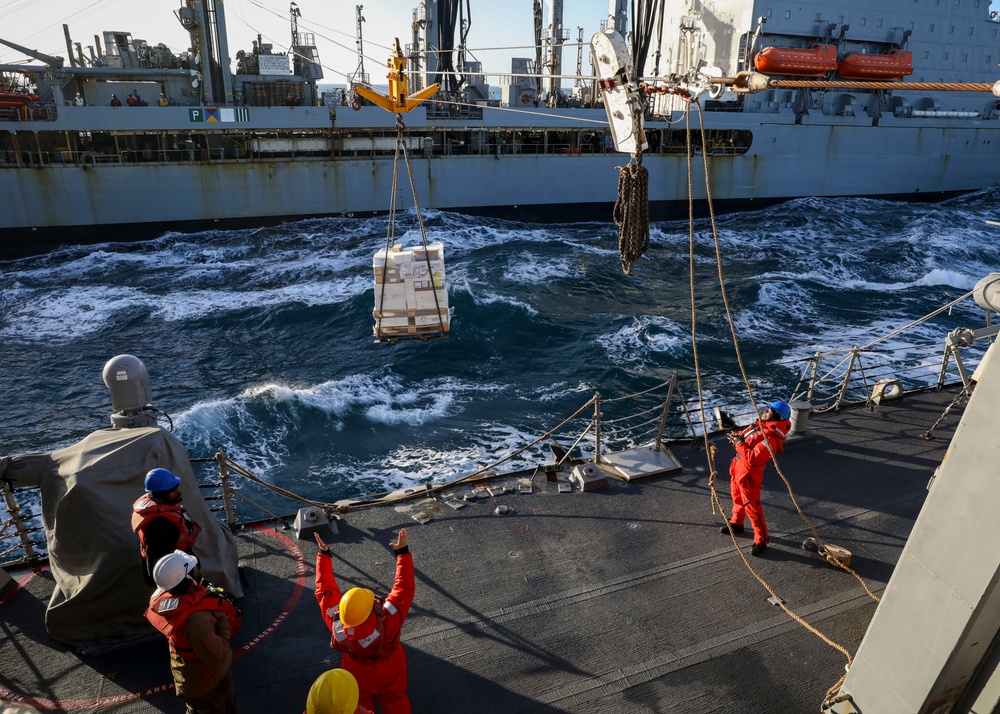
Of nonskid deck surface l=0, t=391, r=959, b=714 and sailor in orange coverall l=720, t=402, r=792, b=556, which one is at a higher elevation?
sailor in orange coverall l=720, t=402, r=792, b=556

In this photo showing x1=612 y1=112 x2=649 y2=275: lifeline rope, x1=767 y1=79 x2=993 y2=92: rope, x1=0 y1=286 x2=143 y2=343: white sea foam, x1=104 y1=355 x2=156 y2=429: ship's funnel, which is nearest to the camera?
x1=767 y1=79 x2=993 y2=92: rope

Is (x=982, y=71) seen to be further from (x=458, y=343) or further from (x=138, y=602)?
(x=138, y=602)

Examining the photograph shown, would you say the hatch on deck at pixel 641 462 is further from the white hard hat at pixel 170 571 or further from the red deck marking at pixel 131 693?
the white hard hat at pixel 170 571

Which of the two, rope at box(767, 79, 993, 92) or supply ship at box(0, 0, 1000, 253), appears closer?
rope at box(767, 79, 993, 92)

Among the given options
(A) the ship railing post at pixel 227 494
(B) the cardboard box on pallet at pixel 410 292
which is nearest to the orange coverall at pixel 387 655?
(A) the ship railing post at pixel 227 494

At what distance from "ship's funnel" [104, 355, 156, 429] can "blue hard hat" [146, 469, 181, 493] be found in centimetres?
141

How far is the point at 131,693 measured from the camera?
15.7ft

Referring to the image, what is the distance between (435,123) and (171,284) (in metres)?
14.5

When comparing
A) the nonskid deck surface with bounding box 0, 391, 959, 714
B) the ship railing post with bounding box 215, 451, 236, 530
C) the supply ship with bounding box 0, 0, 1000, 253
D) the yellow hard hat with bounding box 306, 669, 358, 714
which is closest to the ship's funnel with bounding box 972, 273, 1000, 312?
the nonskid deck surface with bounding box 0, 391, 959, 714

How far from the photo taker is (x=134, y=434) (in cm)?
520

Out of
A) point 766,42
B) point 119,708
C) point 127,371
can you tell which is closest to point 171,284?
point 127,371

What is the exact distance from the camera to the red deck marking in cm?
471

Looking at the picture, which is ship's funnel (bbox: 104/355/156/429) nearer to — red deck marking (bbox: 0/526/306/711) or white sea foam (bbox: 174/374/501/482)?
red deck marking (bbox: 0/526/306/711)

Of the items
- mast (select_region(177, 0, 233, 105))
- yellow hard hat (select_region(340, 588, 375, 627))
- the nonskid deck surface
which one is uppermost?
mast (select_region(177, 0, 233, 105))
